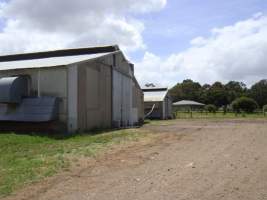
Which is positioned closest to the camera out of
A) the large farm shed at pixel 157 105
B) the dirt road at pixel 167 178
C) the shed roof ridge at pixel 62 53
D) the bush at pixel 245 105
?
the dirt road at pixel 167 178

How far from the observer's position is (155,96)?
49.9 m

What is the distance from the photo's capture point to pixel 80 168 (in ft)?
34.9

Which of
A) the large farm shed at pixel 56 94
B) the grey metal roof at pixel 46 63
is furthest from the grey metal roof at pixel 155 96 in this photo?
the large farm shed at pixel 56 94

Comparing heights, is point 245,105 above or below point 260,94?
below

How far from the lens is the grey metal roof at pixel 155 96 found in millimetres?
48938

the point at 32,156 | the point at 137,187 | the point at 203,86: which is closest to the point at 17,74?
the point at 32,156

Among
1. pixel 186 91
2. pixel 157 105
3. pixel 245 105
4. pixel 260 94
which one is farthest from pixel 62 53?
pixel 186 91

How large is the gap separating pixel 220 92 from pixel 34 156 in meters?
89.5

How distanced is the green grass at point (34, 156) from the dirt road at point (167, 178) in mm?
620

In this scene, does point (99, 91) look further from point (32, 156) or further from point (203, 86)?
point (203, 86)

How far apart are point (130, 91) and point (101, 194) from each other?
79.6 feet

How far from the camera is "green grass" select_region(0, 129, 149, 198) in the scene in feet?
30.8

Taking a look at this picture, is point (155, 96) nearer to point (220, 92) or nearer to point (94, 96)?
point (94, 96)

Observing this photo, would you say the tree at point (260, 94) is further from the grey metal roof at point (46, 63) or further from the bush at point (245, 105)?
the grey metal roof at point (46, 63)
